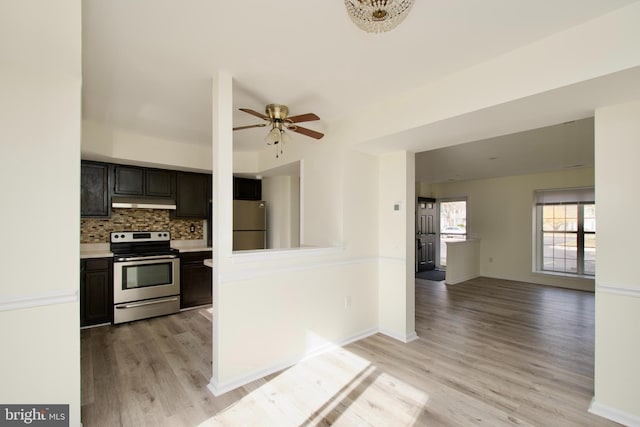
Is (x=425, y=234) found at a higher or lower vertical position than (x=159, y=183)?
lower

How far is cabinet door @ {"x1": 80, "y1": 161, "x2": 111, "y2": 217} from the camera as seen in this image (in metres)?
3.77

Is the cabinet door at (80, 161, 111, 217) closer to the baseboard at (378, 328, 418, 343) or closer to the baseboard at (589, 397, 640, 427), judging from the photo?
the baseboard at (378, 328, 418, 343)

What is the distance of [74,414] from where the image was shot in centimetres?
162

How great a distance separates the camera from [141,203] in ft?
13.6

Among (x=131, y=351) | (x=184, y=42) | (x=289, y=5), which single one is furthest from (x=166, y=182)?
(x=289, y=5)

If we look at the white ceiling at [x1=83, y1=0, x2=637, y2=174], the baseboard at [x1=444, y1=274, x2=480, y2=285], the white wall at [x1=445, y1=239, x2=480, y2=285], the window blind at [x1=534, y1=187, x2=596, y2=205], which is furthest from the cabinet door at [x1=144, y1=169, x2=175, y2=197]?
the window blind at [x1=534, y1=187, x2=596, y2=205]

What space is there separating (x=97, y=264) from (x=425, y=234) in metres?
7.18

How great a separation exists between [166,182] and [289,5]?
3649 millimetres

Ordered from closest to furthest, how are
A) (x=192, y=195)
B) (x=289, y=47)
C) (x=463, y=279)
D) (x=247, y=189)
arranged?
(x=289, y=47) → (x=192, y=195) → (x=247, y=189) → (x=463, y=279)

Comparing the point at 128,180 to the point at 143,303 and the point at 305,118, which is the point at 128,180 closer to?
the point at 143,303

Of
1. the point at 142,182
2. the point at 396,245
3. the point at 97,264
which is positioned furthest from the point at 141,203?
the point at 396,245

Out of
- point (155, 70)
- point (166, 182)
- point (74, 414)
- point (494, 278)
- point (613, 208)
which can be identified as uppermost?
point (155, 70)

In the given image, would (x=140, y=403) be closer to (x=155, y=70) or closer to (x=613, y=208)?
(x=155, y=70)

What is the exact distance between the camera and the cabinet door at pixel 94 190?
3.77 meters
